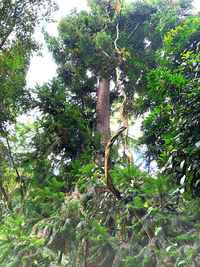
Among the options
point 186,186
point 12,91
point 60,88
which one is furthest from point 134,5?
point 186,186

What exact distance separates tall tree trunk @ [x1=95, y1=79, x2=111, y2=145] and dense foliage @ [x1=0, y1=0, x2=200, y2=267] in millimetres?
191

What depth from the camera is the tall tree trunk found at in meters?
5.17

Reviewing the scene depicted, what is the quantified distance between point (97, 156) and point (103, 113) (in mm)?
1788

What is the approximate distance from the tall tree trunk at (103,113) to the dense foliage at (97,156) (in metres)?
0.19

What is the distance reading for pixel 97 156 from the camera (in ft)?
14.2

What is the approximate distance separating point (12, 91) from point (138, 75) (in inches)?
156

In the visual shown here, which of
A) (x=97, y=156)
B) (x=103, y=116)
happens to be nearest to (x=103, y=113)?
(x=103, y=116)

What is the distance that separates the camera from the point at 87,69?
24.6ft

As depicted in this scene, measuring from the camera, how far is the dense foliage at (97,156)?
2.23 meters

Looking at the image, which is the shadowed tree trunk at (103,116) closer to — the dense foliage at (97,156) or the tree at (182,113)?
the dense foliage at (97,156)

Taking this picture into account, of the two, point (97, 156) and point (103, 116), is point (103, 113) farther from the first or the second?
point (97, 156)

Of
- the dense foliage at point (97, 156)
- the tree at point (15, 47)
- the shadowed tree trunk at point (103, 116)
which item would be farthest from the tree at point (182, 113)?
the tree at point (15, 47)

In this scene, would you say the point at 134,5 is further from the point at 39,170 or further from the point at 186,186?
the point at 186,186

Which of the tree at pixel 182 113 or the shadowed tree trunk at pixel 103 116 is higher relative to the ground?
the shadowed tree trunk at pixel 103 116
